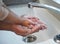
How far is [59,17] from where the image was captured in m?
0.91

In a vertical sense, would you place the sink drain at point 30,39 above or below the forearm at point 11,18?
below

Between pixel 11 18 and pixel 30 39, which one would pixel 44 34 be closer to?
pixel 30 39

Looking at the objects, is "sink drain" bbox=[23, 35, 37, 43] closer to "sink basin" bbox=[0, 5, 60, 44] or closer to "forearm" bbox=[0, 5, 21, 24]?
"sink basin" bbox=[0, 5, 60, 44]

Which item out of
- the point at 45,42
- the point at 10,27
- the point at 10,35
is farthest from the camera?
the point at 10,35

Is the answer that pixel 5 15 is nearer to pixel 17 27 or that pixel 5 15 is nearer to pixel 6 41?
pixel 17 27

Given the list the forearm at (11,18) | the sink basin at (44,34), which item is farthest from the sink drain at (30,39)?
the forearm at (11,18)

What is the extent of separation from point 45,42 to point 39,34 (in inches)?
4.3

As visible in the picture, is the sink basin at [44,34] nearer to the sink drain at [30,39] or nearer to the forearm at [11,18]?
the sink drain at [30,39]

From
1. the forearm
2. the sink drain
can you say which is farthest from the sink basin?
the forearm

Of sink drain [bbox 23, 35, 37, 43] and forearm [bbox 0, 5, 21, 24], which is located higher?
forearm [bbox 0, 5, 21, 24]

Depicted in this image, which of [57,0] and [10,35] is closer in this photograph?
[57,0]

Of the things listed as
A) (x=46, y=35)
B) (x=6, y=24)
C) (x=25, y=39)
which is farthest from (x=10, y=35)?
(x=6, y=24)

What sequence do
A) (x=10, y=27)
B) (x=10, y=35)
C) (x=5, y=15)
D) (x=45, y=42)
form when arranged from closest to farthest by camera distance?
1. (x=5, y=15)
2. (x=10, y=27)
3. (x=45, y=42)
4. (x=10, y=35)

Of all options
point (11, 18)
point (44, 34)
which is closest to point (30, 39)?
point (44, 34)
